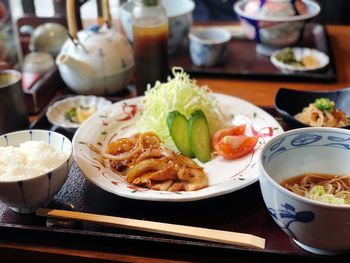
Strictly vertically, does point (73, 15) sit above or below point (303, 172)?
above

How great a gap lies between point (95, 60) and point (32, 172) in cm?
72

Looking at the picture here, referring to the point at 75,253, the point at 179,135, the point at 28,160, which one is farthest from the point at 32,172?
the point at 179,135

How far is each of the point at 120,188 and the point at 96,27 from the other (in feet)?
2.72

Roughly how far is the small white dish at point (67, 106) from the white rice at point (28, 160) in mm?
360

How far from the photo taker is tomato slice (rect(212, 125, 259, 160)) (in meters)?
1.25

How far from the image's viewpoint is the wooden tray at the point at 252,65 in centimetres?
180

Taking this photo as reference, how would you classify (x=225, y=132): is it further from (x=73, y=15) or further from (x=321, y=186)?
(x=73, y=15)

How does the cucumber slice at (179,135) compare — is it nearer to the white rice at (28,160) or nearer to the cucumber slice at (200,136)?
the cucumber slice at (200,136)

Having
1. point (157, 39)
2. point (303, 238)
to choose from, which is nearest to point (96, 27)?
point (157, 39)

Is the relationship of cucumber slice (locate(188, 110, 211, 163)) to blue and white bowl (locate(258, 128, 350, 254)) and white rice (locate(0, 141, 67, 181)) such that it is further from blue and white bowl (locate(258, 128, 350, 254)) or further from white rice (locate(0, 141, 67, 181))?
white rice (locate(0, 141, 67, 181))

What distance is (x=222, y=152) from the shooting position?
49.2 inches

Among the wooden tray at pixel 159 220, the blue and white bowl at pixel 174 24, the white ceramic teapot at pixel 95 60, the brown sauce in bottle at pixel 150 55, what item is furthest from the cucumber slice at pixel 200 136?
the blue and white bowl at pixel 174 24

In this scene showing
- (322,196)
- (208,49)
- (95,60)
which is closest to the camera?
(322,196)

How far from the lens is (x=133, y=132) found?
4.65 feet
